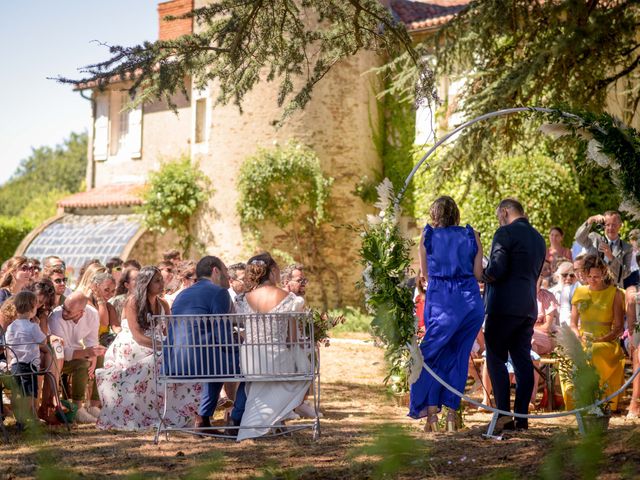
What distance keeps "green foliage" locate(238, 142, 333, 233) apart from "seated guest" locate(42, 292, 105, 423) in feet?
34.9

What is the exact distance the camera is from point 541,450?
5.64 meters

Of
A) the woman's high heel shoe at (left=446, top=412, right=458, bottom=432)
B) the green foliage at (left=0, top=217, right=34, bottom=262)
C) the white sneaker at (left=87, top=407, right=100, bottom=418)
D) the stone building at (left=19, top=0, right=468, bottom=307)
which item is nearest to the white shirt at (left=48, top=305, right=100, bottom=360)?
the white sneaker at (left=87, top=407, right=100, bottom=418)

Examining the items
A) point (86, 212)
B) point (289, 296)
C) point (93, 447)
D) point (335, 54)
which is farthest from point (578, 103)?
point (86, 212)

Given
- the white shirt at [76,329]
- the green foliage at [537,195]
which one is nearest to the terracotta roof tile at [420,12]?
the green foliage at [537,195]

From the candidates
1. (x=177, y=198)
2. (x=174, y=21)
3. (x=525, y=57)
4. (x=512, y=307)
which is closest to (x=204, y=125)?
(x=177, y=198)

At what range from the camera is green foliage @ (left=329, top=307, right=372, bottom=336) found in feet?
58.9

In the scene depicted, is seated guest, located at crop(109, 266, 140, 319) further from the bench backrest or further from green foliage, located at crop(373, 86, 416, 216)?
green foliage, located at crop(373, 86, 416, 216)

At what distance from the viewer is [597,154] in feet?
23.1

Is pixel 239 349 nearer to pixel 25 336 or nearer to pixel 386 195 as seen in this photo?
pixel 386 195

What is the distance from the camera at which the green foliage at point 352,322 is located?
58.9 ft

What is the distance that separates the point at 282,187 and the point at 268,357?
500 inches

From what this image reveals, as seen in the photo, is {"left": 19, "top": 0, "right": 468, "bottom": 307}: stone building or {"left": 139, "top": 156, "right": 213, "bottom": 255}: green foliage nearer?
{"left": 19, "top": 0, "right": 468, "bottom": 307}: stone building

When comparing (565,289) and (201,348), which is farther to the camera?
(565,289)

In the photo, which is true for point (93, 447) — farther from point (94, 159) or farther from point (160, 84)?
point (94, 159)
